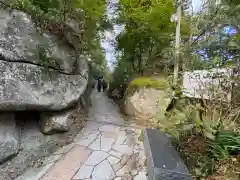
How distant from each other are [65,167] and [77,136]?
125 cm

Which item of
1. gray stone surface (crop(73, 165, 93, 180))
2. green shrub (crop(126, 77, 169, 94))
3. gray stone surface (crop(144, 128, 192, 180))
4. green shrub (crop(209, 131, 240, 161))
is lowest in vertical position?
gray stone surface (crop(73, 165, 93, 180))

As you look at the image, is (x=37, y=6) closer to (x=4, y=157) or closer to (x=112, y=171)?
(x=4, y=157)

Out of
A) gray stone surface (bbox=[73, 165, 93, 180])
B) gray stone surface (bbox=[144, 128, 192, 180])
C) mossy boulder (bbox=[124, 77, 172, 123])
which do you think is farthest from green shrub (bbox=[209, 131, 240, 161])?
mossy boulder (bbox=[124, 77, 172, 123])

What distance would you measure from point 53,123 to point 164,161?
2.71 meters

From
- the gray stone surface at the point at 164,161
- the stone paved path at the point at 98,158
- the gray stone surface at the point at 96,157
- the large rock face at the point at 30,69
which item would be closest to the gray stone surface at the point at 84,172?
the stone paved path at the point at 98,158

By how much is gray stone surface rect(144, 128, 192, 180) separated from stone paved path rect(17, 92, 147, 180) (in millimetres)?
559

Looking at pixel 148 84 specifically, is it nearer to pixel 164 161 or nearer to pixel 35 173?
pixel 164 161

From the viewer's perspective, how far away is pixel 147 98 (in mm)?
6223

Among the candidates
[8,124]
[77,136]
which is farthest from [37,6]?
[77,136]

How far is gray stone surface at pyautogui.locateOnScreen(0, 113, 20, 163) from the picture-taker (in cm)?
384

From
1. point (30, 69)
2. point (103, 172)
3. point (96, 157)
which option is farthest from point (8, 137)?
point (103, 172)

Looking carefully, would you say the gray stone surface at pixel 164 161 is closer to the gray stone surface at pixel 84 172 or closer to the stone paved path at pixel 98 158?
the stone paved path at pixel 98 158

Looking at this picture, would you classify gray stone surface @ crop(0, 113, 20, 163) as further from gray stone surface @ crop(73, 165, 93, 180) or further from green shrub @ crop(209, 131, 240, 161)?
green shrub @ crop(209, 131, 240, 161)

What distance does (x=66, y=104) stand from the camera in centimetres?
475
